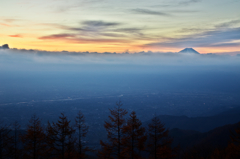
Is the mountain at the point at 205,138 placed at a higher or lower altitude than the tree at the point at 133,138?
→ lower

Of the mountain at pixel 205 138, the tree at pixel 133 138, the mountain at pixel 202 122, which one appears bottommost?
the mountain at pixel 202 122

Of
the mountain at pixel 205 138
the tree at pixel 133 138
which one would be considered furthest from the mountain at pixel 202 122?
the tree at pixel 133 138

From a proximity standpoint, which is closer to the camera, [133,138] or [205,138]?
[133,138]

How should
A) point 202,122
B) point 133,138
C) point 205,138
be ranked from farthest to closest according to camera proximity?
1. point 202,122
2. point 205,138
3. point 133,138

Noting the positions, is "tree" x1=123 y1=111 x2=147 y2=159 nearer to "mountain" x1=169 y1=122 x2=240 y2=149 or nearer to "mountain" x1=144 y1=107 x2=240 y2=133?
"mountain" x1=169 y1=122 x2=240 y2=149

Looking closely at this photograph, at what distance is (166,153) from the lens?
64.0 ft

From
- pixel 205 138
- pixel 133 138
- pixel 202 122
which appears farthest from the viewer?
pixel 202 122

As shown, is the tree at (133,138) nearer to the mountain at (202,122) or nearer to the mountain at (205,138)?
the mountain at (205,138)

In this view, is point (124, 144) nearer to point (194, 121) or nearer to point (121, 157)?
point (121, 157)

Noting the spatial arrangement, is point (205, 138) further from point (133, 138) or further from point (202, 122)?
point (133, 138)

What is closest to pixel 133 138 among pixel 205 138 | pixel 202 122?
pixel 205 138

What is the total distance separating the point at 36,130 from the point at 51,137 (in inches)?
97.9

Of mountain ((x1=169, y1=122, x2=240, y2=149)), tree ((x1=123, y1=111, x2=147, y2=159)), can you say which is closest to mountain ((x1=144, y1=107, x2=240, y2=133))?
mountain ((x1=169, y1=122, x2=240, y2=149))

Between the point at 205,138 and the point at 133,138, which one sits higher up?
the point at 133,138
